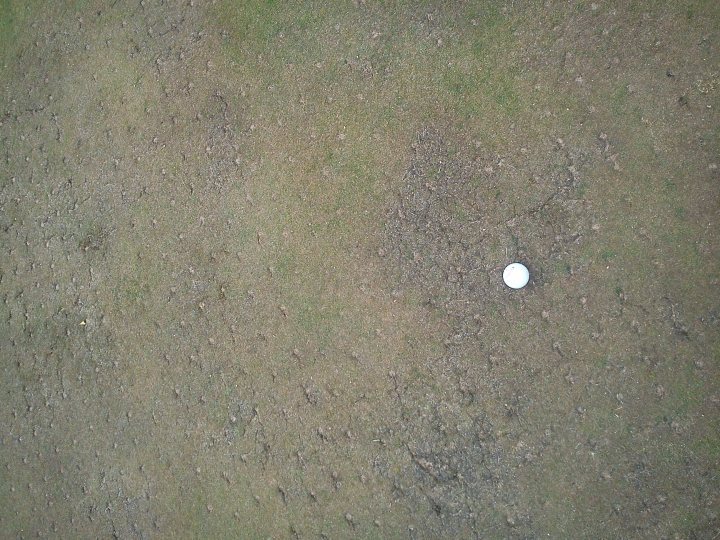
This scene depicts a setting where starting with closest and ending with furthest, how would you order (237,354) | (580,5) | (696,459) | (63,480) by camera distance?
(696,459), (580,5), (237,354), (63,480)

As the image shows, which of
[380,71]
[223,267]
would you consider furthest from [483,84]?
[223,267]

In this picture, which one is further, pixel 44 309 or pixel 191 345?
pixel 44 309

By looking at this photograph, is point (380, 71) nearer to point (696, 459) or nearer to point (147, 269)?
point (147, 269)

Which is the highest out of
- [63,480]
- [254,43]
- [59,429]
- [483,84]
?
[254,43]
